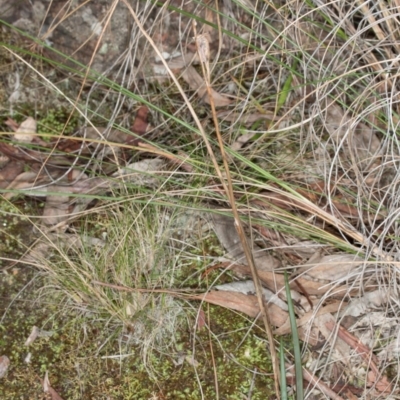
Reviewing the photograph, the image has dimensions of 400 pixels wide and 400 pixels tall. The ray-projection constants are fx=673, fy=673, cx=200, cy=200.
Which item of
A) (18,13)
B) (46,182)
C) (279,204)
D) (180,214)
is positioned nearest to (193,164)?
(180,214)

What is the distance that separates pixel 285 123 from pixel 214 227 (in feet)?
1.32

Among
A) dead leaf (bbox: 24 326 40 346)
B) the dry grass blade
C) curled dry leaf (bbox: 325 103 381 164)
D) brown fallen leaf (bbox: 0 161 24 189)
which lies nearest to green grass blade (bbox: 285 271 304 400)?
the dry grass blade

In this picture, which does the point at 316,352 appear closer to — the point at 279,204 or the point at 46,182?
the point at 279,204

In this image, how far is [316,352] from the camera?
70.2 inches

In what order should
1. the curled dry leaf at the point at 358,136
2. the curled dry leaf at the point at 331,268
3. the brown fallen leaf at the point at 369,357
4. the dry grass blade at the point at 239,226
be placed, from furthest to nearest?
the curled dry leaf at the point at 358,136
the curled dry leaf at the point at 331,268
the brown fallen leaf at the point at 369,357
the dry grass blade at the point at 239,226

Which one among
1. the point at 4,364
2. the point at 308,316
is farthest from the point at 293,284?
the point at 4,364

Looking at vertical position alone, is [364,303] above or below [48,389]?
above

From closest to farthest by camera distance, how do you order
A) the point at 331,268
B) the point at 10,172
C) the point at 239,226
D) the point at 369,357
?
the point at 239,226 → the point at 369,357 → the point at 331,268 → the point at 10,172

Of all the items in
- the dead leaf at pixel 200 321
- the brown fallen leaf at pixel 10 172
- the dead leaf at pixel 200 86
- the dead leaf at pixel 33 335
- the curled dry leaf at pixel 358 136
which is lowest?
the dead leaf at pixel 33 335

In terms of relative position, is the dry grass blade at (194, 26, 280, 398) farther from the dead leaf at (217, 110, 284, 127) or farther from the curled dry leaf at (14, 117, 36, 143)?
the curled dry leaf at (14, 117, 36, 143)

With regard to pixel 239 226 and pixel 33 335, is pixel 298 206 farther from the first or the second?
pixel 33 335

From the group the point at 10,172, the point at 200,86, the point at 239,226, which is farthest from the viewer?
the point at 200,86

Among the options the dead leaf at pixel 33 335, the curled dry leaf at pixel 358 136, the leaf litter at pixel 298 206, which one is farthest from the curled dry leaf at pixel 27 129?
the curled dry leaf at pixel 358 136

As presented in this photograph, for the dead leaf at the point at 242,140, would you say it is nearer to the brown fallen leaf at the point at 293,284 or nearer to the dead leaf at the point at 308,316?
the brown fallen leaf at the point at 293,284
